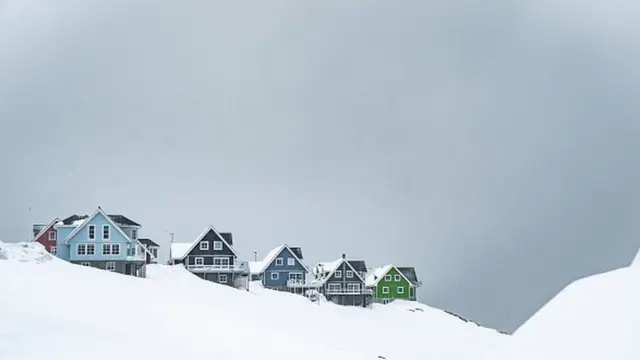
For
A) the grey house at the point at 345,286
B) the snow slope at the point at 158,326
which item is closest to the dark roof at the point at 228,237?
the grey house at the point at 345,286

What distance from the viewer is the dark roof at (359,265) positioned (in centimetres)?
8981

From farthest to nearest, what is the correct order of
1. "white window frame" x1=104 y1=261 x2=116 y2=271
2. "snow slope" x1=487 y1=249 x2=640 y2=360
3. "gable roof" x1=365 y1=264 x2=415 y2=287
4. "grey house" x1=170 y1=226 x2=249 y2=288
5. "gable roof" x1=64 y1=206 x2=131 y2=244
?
"gable roof" x1=365 y1=264 x2=415 y2=287 < "grey house" x1=170 y1=226 x2=249 y2=288 < "white window frame" x1=104 y1=261 x2=116 y2=271 < "gable roof" x1=64 y1=206 x2=131 y2=244 < "snow slope" x1=487 y1=249 x2=640 y2=360

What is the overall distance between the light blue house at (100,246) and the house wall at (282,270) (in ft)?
84.9

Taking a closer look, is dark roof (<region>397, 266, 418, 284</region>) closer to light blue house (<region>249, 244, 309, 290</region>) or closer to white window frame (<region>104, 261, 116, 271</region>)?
light blue house (<region>249, 244, 309, 290</region>)

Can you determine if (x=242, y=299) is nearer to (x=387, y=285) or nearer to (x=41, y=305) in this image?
(x=41, y=305)

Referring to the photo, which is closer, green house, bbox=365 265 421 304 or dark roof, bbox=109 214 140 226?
dark roof, bbox=109 214 140 226

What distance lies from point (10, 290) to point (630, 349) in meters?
23.1

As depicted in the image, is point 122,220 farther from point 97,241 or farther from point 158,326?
point 158,326

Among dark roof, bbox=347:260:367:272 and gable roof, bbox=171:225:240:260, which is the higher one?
gable roof, bbox=171:225:240:260

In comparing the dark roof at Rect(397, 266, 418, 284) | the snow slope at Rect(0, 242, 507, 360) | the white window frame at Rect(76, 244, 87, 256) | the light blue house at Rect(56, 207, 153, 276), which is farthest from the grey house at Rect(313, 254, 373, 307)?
the white window frame at Rect(76, 244, 87, 256)

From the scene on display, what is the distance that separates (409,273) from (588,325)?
8595cm

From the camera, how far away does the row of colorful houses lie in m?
63.8

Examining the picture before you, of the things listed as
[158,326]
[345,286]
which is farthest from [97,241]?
[158,326]

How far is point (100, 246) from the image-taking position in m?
63.8
